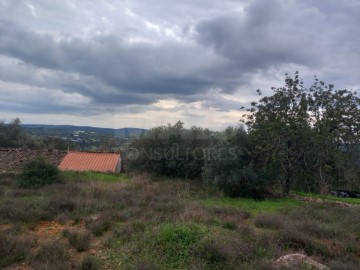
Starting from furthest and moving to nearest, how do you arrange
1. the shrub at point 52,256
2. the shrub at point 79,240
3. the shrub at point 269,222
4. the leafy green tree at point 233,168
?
the leafy green tree at point 233,168, the shrub at point 269,222, the shrub at point 79,240, the shrub at point 52,256

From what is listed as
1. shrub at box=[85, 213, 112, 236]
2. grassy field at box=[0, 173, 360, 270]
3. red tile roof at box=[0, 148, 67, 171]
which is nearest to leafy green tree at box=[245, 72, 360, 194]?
grassy field at box=[0, 173, 360, 270]

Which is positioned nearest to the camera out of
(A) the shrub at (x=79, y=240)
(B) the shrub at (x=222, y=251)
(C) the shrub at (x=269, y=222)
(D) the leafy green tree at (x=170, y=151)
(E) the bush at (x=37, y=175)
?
(B) the shrub at (x=222, y=251)

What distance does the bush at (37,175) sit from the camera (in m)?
15.7

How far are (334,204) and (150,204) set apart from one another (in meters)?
7.96

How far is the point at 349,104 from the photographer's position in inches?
766

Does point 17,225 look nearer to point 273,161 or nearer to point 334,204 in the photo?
point 273,161

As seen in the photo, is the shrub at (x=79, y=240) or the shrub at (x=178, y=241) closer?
the shrub at (x=178, y=241)

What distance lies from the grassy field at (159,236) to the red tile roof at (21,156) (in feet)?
53.5

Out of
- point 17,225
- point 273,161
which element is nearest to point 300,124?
point 273,161

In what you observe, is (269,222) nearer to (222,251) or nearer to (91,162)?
(222,251)

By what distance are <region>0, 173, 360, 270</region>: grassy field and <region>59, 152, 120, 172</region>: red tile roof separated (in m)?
14.4

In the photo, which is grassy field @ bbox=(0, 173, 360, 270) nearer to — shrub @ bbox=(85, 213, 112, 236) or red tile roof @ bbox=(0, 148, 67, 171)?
shrub @ bbox=(85, 213, 112, 236)

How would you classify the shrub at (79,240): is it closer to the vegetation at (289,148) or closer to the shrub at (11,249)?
the shrub at (11,249)

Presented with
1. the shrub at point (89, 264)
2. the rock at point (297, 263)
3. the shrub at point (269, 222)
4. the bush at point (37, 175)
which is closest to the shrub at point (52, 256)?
the shrub at point (89, 264)
